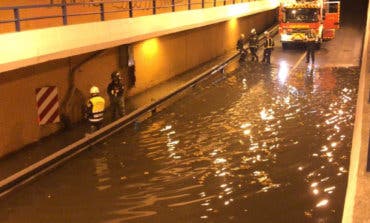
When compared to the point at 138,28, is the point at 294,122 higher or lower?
lower

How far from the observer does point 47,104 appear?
42.9ft

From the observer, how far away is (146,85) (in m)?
19.8

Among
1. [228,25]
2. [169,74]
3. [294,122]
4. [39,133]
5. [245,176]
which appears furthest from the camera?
[228,25]

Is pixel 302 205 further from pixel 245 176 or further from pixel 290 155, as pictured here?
pixel 290 155

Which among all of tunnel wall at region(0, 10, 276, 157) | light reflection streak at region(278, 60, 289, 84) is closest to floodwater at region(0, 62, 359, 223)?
tunnel wall at region(0, 10, 276, 157)

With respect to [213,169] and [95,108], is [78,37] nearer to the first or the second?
[95,108]

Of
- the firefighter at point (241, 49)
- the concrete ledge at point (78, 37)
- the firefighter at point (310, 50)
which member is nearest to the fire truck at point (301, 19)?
the firefighter at point (310, 50)

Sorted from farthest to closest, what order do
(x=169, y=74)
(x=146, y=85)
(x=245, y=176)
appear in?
(x=169, y=74)
(x=146, y=85)
(x=245, y=176)

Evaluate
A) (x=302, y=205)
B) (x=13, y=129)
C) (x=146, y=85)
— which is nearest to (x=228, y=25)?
(x=146, y=85)

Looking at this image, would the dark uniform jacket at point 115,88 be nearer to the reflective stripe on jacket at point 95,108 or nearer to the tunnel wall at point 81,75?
the tunnel wall at point 81,75

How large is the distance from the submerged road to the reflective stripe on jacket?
2.73ft

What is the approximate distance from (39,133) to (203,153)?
4.47 m

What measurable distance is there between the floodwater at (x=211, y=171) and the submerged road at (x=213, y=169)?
0.02m

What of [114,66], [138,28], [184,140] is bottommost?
[184,140]
